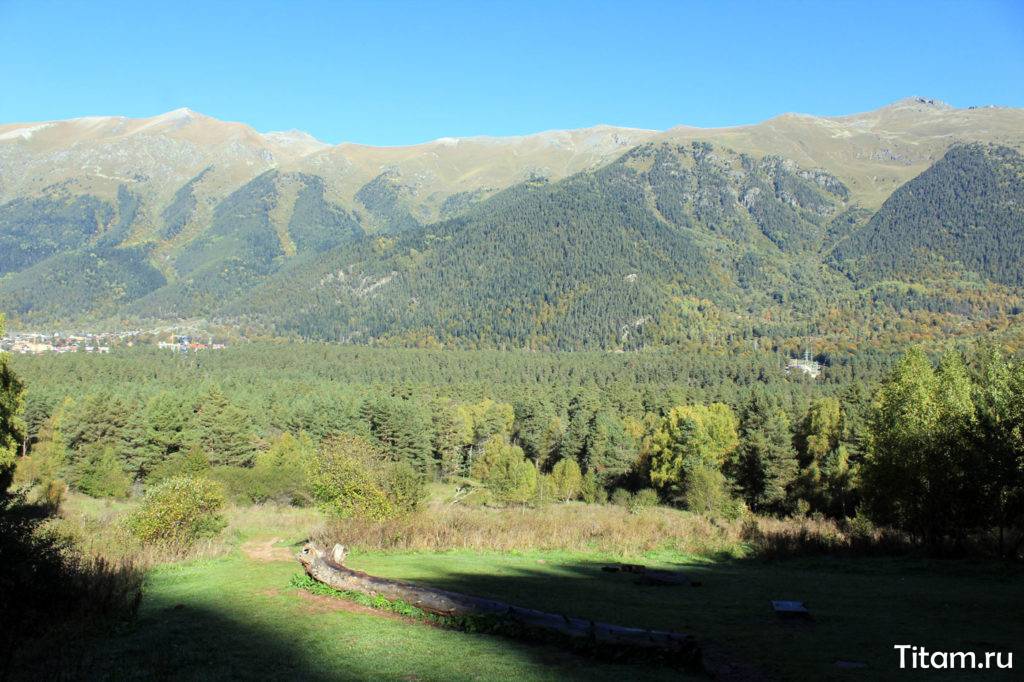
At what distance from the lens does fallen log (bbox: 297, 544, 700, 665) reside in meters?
9.19

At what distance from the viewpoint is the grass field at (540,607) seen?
874 centimetres

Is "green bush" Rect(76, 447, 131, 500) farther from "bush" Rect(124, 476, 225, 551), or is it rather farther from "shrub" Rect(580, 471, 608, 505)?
"shrub" Rect(580, 471, 608, 505)

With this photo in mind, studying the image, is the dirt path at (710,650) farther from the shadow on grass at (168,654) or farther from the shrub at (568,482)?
the shrub at (568,482)

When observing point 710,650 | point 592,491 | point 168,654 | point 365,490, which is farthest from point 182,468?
point 710,650

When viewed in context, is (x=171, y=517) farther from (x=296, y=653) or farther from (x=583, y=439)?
(x=583, y=439)

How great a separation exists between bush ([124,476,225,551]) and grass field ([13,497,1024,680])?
358 centimetres

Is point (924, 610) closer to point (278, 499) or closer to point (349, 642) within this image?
point (349, 642)

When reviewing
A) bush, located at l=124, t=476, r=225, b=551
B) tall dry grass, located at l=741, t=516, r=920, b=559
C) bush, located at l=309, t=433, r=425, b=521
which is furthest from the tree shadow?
tall dry grass, located at l=741, t=516, r=920, b=559

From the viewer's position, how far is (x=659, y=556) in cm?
2186

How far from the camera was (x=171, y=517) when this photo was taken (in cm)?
2139

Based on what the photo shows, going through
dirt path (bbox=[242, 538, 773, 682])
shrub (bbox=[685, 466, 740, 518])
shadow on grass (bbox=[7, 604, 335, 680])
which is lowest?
shrub (bbox=[685, 466, 740, 518])

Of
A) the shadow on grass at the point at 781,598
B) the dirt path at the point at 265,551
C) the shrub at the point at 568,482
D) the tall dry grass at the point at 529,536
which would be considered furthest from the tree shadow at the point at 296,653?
the shrub at the point at 568,482

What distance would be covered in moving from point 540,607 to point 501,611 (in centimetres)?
160

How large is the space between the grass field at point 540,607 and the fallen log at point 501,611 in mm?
343
